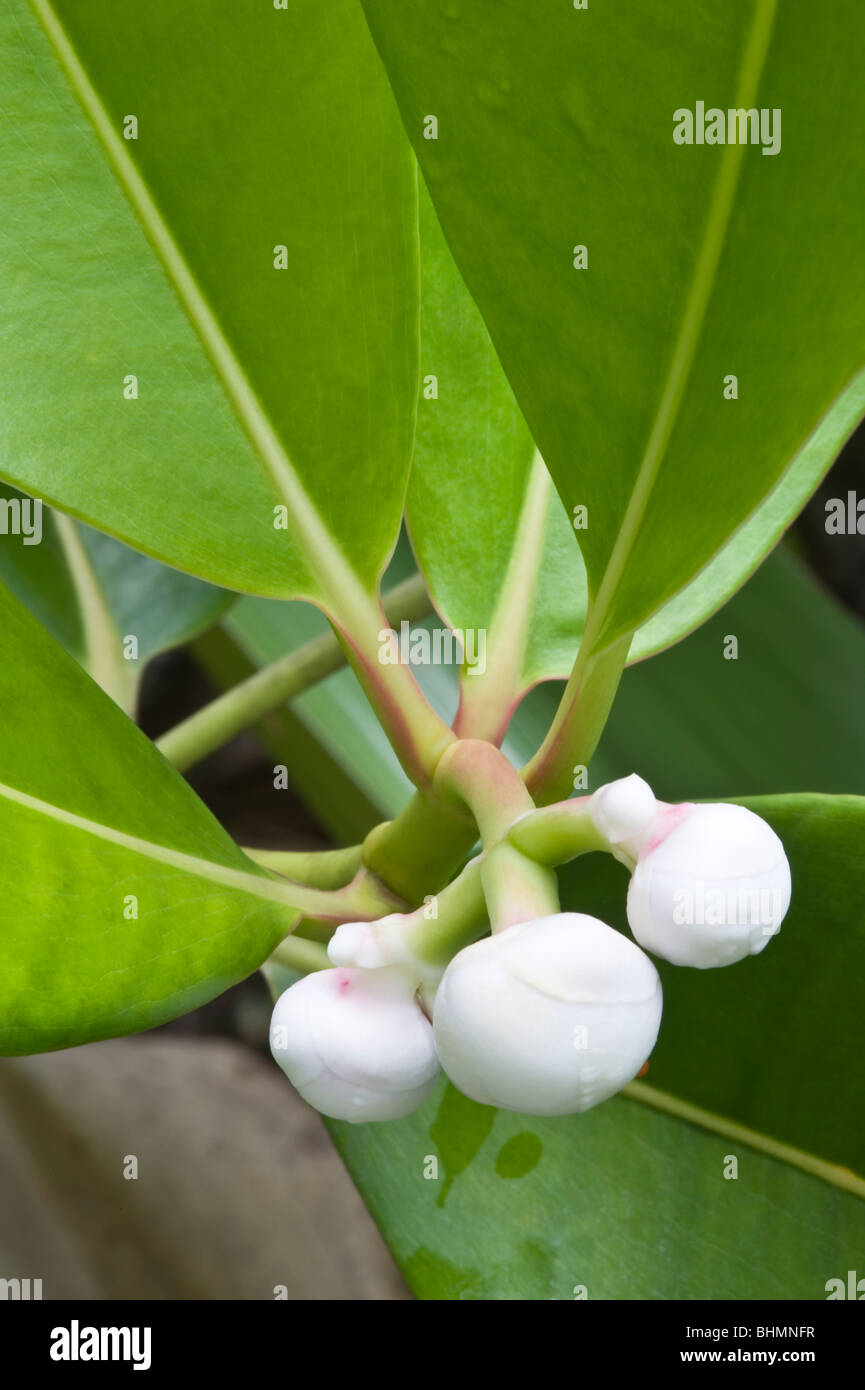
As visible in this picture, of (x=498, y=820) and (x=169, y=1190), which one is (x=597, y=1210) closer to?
(x=498, y=820)

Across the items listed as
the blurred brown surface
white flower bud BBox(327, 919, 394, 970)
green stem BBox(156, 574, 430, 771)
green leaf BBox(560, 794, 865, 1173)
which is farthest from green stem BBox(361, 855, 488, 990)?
the blurred brown surface

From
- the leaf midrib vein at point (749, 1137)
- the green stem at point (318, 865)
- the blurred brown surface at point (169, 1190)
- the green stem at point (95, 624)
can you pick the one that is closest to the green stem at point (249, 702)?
the green stem at point (95, 624)

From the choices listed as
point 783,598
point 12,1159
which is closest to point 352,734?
point 783,598

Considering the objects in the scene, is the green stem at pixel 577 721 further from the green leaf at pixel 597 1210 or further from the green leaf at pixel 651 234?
the green leaf at pixel 597 1210

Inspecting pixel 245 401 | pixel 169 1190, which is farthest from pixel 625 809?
pixel 169 1190

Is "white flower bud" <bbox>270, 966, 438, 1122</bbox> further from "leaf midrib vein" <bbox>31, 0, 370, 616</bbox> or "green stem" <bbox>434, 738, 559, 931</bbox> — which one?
"leaf midrib vein" <bbox>31, 0, 370, 616</bbox>
